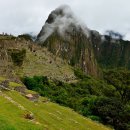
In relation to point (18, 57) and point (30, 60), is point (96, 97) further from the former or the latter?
point (30, 60)

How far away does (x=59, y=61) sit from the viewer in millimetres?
133375

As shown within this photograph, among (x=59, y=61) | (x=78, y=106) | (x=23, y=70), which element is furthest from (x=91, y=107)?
(x=59, y=61)

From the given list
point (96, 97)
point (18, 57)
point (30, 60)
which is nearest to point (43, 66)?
point (30, 60)

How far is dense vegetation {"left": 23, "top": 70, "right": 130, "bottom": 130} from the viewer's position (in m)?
77.8

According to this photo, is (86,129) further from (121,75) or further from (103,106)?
(121,75)

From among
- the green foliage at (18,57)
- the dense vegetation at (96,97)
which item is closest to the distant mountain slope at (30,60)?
the green foliage at (18,57)

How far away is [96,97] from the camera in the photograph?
317ft

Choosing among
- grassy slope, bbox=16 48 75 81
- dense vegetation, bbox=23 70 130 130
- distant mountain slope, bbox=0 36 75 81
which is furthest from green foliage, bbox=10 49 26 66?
dense vegetation, bbox=23 70 130 130

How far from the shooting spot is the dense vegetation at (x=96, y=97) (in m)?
77.8

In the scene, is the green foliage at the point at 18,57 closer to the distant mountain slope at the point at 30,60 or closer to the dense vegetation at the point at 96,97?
the distant mountain slope at the point at 30,60

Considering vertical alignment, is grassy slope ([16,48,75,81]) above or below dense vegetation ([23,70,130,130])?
above

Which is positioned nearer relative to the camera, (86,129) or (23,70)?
(86,129)

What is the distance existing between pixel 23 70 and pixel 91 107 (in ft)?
101

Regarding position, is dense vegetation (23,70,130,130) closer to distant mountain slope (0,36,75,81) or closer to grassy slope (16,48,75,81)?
grassy slope (16,48,75,81)
